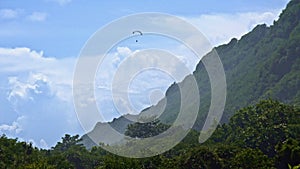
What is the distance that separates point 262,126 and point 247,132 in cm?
204

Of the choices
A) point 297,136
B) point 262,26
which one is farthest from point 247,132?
point 262,26

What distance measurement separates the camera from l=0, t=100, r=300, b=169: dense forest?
48191 mm

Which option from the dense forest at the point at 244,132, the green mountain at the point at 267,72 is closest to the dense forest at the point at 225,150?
the dense forest at the point at 244,132

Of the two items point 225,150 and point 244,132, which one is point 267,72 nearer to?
point 244,132

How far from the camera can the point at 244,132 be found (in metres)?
64.2

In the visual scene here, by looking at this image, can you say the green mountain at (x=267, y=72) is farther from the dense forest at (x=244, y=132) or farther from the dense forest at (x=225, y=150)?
the dense forest at (x=225, y=150)

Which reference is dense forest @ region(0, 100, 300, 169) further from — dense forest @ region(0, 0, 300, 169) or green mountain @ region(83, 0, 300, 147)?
green mountain @ region(83, 0, 300, 147)

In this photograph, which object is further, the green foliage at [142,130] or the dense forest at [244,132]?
the green foliage at [142,130]

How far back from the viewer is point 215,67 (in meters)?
164

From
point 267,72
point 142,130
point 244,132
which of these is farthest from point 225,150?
point 267,72

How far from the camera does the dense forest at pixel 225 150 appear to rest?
4819 cm

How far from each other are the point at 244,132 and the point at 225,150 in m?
13.0

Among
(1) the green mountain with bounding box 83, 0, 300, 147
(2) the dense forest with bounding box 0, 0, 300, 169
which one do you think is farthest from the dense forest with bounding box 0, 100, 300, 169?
(1) the green mountain with bounding box 83, 0, 300, 147

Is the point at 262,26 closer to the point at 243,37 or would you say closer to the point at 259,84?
the point at 243,37
